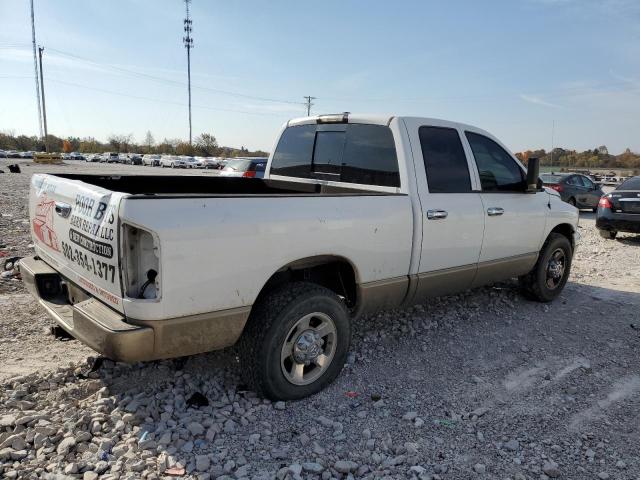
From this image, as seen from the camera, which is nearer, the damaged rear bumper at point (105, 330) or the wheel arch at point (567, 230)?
the damaged rear bumper at point (105, 330)

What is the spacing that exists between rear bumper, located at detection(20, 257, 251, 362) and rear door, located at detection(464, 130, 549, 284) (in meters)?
2.72

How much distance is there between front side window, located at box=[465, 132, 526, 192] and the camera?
15.3ft

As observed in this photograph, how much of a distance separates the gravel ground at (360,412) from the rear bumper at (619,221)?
20.8 feet

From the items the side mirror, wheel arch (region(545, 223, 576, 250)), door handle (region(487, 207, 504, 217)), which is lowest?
wheel arch (region(545, 223, 576, 250))

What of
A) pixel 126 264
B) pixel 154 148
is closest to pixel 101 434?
pixel 126 264

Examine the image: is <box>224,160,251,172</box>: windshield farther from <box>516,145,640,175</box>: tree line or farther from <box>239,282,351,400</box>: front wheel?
<box>516,145,640,175</box>: tree line

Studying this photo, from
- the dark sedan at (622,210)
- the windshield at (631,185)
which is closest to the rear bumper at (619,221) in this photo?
the dark sedan at (622,210)

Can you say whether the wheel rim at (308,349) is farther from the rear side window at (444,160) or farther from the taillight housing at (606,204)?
the taillight housing at (606,204)

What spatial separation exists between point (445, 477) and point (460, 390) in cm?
106

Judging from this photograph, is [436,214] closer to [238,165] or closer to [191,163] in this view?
[238,165]

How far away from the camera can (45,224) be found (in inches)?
139

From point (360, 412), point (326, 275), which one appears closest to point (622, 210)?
point (326, 275)

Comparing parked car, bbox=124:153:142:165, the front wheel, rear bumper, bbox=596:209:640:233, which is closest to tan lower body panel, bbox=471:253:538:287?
the front wheel

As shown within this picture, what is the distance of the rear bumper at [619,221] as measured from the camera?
10.0 m
